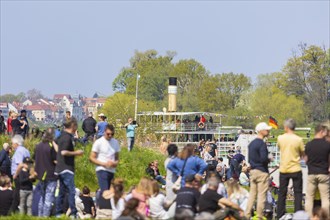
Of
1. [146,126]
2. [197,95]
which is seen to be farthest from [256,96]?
[146,126]

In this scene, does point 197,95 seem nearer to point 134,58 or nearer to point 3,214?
point 134,58

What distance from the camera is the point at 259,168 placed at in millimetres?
19250

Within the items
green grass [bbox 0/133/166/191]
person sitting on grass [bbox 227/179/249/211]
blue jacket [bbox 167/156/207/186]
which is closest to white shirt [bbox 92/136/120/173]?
blue jacket [bbox 167/156/207/186]

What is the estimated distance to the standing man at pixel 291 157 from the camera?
18938 millimetres

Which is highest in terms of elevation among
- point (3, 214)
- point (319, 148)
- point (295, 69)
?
point (295, 69)

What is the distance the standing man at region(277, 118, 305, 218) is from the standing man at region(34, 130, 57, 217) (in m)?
4.23

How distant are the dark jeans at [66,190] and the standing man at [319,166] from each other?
437cm

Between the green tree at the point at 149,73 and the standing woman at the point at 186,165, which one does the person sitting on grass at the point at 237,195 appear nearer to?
the standing woman at the point at 186,165

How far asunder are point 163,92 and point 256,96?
16.6 metres

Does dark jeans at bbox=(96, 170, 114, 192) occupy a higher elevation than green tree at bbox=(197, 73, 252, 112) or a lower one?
lower

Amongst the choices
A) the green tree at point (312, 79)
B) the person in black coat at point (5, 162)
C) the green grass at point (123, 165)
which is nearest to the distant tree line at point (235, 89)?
the green tree at point (312, 79)

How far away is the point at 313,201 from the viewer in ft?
64.3

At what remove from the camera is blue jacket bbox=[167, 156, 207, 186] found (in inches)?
774

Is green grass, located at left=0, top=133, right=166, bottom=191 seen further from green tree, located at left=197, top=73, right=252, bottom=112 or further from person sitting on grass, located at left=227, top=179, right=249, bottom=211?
green tree, located at left=197, top=73, right=252, bottom=112
